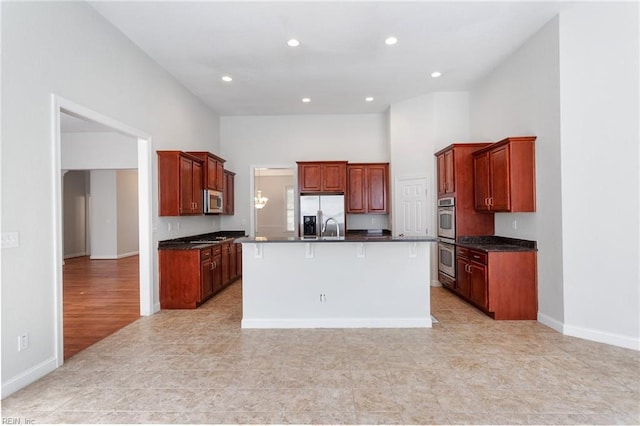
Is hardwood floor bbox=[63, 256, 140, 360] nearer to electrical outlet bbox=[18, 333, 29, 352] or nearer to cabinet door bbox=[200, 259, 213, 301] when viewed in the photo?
electrical outlet bbox=[18, 333, 29, 352]

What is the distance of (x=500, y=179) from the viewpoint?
427 centimetres

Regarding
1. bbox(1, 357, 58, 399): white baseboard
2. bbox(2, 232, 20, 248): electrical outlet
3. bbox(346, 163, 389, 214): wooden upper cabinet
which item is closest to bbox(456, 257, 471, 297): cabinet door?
bbox(346, 163, 389, 214): wooden upper cabinet

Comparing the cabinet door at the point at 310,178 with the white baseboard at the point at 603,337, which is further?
the cabinet door at the point at 310,178

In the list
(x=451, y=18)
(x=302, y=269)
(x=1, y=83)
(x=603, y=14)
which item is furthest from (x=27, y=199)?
(x=603, y=14)

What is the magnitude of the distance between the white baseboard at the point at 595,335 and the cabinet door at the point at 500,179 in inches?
56.6

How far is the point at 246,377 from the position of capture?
2.68m

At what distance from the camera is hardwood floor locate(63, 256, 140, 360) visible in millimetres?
3688

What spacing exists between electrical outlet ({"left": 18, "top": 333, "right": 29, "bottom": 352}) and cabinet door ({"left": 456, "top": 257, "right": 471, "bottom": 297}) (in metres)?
4.92

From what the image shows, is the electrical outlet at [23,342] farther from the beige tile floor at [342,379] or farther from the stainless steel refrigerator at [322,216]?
the stainless steel refrigerator at [322,216]

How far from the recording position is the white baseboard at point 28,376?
240 cm

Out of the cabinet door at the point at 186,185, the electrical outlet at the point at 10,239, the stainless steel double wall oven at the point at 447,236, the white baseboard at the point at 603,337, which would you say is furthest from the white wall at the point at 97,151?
the white baseboard at the point at 603,337

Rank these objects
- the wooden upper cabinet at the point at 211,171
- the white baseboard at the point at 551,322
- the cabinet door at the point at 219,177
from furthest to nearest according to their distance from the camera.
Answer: the cabinet door at the point at 219,177, the wooden upper cabinet at the point at 211,171, the white baseboard at the point at 551,322

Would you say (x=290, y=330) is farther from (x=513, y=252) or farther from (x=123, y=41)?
(x=123, y=41)

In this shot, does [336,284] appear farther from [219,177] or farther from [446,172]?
[219,177]
